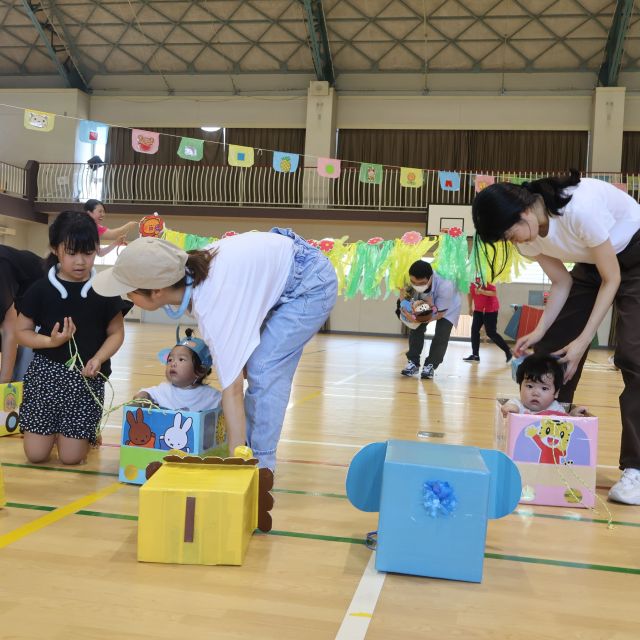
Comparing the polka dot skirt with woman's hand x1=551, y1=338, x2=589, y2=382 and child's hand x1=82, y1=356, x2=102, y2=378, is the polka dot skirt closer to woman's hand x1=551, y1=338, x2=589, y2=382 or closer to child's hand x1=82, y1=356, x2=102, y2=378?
child's hand x1=82, y1=356, x2=102, y2=378

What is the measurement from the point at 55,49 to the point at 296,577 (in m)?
15.8

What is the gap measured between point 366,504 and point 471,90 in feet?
45.1

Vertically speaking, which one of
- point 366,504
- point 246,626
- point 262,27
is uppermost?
point 262,27

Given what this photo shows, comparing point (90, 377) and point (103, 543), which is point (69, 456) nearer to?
point (90, 377)

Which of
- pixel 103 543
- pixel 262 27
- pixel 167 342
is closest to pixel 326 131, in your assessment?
pixel 262 27

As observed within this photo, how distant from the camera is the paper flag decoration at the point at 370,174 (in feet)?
44.0

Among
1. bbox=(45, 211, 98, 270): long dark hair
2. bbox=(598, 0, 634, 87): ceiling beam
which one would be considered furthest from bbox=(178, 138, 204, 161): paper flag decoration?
bbox=(45, 211, 98, 270): long dark hair

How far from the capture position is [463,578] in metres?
1.65

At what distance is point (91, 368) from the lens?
8.48ft

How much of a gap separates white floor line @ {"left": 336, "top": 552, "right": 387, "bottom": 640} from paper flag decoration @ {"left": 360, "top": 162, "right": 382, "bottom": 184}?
A: 12185 millimetres

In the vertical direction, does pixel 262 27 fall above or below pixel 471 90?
above

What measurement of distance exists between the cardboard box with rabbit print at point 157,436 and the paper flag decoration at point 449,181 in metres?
11.5

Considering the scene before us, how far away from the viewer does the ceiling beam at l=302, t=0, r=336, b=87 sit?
42.9 ft

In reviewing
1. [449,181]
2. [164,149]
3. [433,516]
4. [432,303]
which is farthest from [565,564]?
[164,149]
